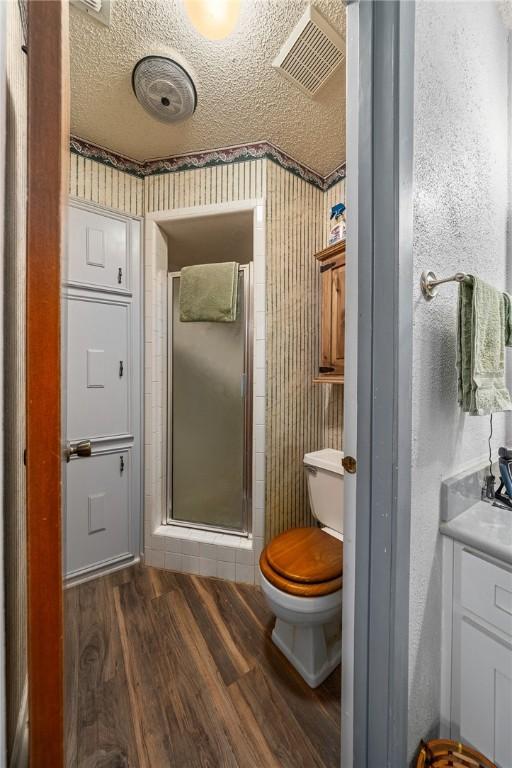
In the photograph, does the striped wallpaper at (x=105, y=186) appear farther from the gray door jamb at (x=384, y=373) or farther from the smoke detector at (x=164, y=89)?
the gray door jamb at (x=384, y=373)

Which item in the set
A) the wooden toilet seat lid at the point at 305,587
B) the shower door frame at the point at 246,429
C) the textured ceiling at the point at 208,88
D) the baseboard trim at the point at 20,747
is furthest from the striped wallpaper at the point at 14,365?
the shower door frame at the point at 246,429

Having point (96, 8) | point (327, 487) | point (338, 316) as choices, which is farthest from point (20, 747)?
point (96, 8)

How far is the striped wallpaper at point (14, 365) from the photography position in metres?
0.65

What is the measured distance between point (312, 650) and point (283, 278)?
1767mm

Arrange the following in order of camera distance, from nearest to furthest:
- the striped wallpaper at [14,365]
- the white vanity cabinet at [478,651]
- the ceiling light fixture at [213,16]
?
the striped wallpaper at [14,365] → the white vanity cabinet at [478,651] → the ceiling light fixture at [213,16]

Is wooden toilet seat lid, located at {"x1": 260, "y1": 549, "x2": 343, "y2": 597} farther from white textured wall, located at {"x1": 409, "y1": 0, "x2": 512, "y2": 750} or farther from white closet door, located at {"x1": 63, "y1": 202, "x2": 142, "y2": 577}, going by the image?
white closet door, located at {"x1": 63, "y1": 202, "x2": 142, "y2": 577}

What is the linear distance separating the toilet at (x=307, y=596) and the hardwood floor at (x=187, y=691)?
65 millimetres

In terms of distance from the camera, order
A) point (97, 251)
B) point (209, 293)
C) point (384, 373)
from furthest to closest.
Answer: point (209, 293)
point (97, 251)
point (384, 373)

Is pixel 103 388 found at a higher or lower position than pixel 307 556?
higher

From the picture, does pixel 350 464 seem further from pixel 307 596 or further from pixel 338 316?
pixel 338 316

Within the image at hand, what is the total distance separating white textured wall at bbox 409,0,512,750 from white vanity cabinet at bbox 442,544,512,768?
0.04m

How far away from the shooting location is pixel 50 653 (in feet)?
1.54

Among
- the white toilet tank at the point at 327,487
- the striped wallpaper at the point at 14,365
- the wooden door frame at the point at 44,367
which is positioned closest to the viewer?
the wooden door frame at the point at 44,367

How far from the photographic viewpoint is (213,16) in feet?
3.69
